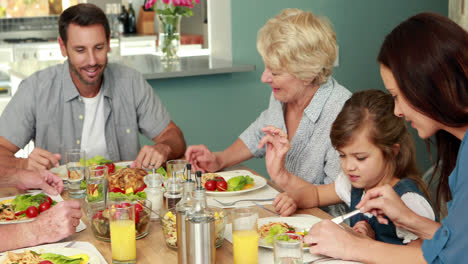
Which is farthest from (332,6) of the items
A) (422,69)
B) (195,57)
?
(422,69)

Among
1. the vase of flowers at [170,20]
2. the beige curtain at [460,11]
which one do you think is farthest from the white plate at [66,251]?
the beige curtain at [460,11]

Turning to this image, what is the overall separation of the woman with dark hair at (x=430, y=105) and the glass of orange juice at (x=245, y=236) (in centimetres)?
15

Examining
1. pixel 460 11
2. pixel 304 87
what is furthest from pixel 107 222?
pixel 460 11

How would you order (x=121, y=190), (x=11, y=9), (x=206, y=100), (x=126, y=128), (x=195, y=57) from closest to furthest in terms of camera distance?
(x=121, y=190) < (x=126, y=128) < (x=206, y=100) < (x=195, y=57) < (x=11, y=9)

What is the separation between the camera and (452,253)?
1136 millimetres

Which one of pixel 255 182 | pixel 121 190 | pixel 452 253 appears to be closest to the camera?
pixel 452 253

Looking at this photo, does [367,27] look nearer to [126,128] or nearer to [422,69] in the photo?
[126,128]

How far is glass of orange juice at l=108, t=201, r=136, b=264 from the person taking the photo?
1319 millimetres

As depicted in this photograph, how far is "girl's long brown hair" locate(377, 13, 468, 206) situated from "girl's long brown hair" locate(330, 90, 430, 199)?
1.37 feet

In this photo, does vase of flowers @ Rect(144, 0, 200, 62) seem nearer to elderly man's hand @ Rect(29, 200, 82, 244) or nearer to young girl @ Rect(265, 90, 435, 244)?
young girl @ Rect(265, 90, 435, 244)

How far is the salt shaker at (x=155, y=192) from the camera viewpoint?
5.42ft

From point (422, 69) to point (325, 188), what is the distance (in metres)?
0.73

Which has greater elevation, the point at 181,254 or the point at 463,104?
the point at 463,104

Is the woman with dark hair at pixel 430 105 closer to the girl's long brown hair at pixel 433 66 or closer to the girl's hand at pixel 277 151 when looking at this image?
the girl's long brown hair at pixel 433 66
